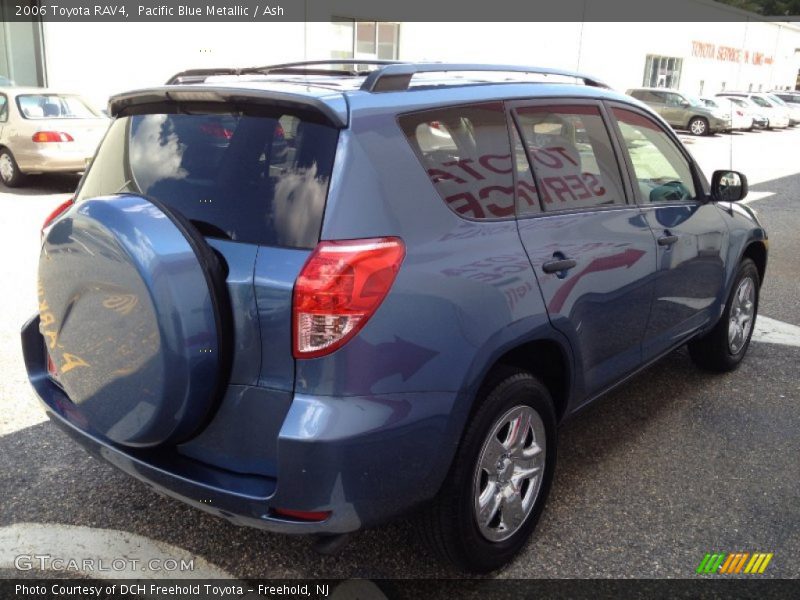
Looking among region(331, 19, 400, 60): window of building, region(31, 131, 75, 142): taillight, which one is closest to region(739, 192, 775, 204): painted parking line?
region(31, 131, 75, 142): taillight

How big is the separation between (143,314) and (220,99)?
77cm

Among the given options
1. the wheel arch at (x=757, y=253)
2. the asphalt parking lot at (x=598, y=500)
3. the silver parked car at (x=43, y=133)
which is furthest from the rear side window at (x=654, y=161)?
the silver parked car at (x=43, y=133)

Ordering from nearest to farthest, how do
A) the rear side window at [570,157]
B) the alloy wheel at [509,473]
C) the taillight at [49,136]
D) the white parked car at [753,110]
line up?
the alloy wheel at [509,473], the rear side window at [570,157], the taillight at [49,136], the white parked car at [753,110]

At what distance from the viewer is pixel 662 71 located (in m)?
39.9

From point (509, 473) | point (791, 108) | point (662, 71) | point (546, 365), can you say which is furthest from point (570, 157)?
point (662, 71)

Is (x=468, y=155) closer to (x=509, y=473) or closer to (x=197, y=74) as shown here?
(x=509, y=473)

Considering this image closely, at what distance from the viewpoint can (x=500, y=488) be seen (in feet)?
9.10

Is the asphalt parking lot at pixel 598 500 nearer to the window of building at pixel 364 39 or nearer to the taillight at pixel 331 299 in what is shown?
the taillight at pixel 331 299

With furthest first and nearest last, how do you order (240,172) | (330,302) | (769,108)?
(769,108) → (240,172) → (330,302)

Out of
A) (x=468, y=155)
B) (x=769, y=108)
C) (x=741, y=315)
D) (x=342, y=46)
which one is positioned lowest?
(x=769, y=108)

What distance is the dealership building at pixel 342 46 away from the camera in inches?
704

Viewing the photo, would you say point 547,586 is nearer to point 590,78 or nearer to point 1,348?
point 590,78

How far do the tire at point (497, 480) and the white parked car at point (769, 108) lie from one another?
34.0 meters

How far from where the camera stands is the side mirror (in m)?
4.20
